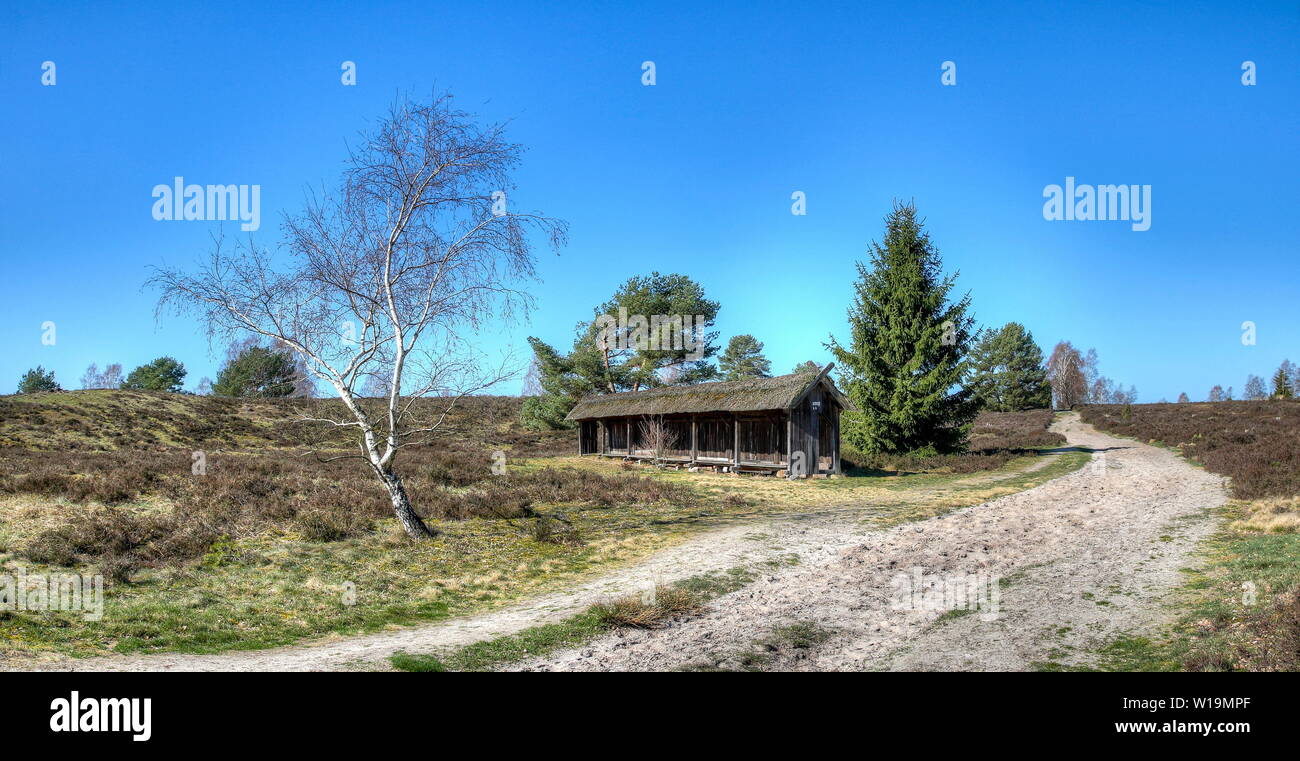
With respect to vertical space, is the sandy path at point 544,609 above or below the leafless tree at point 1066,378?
below

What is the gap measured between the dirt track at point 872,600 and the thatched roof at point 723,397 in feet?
33.5

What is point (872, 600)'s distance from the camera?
8.59 metres

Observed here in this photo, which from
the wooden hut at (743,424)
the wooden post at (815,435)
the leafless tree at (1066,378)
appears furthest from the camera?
the leafless tree at (1066,378)

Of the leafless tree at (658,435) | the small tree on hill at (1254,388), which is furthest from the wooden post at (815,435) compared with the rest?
the small tree on hill at (1254,388)

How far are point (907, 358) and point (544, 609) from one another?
27.2 metres

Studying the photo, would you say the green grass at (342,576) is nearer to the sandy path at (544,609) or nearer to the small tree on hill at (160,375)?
the sandy path at (544,609)

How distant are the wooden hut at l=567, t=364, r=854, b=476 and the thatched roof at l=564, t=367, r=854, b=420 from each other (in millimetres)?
43

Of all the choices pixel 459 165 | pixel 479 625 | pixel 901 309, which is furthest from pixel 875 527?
pixel 901 309

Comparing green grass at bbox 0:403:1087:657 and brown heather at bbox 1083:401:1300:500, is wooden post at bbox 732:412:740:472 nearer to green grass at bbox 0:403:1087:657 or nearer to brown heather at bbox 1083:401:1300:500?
green grass at bbox 0:403:1087:657

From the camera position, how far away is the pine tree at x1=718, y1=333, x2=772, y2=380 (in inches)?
2388

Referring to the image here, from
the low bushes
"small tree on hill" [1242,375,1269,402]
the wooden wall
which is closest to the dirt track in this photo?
the wooden wall

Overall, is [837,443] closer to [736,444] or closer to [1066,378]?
[736,444]

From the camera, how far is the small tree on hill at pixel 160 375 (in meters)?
61.0

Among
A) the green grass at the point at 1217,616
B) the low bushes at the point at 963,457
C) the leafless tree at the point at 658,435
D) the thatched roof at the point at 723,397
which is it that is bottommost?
the low bushes at the point at 963,457
